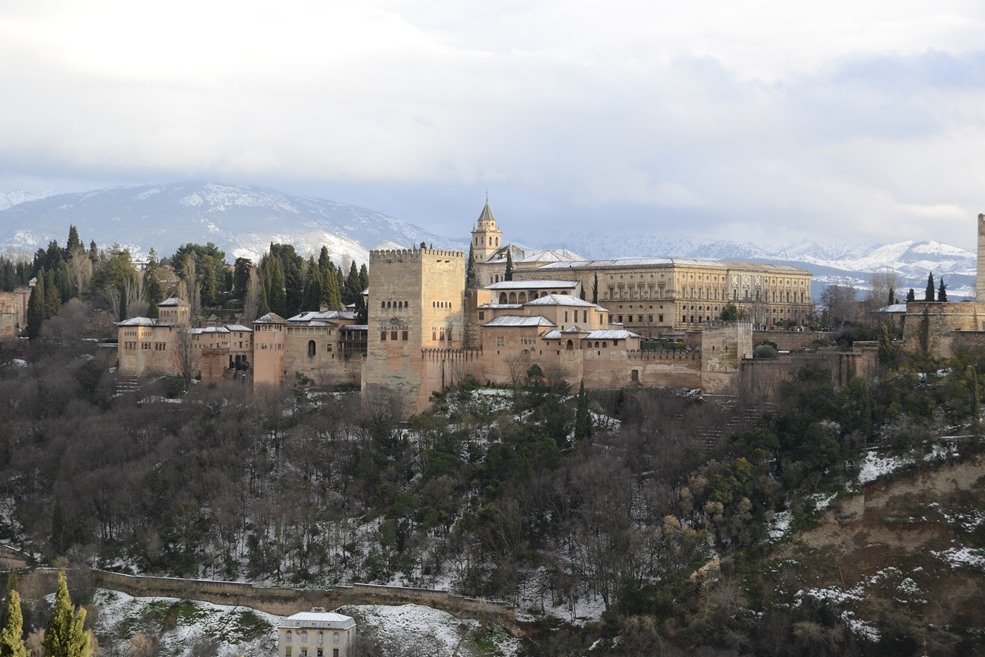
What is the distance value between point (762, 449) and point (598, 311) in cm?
1491

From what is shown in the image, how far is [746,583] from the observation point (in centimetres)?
4859

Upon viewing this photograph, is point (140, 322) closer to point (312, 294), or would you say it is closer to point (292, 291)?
point (312, 294)

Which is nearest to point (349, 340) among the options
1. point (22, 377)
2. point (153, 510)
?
point (153, 510)

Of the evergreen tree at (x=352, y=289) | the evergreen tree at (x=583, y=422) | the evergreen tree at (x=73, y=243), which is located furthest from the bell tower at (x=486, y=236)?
the evergreen tree at (x=583, y=422)

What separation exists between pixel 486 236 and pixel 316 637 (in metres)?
49.7

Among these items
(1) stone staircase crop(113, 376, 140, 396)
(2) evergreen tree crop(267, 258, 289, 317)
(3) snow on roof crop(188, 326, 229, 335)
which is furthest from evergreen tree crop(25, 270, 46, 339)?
(3) snow on roof crop(188, 326, 229, 335)

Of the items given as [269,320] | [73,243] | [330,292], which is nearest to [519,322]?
[269,320]

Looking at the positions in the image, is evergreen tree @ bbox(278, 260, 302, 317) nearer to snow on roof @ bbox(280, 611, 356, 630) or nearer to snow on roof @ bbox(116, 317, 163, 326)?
snow on roof @ bbox(116, 317, 163, 326)

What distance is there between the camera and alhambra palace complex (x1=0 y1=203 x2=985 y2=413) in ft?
197

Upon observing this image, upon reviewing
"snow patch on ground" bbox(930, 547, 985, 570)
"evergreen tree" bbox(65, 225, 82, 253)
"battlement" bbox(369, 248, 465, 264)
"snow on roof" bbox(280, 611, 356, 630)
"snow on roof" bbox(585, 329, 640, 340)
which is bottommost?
"snow on roof" bbox(280, 611, 356, 630)

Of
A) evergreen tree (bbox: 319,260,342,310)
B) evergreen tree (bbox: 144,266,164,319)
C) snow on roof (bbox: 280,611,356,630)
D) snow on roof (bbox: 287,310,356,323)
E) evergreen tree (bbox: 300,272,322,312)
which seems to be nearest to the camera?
snow on roof (bbox: 280,611,356,630)

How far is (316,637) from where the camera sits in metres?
48.5

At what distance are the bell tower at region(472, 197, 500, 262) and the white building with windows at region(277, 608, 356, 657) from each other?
47.8m

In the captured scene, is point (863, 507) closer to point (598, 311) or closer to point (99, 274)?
point (598, 311)
